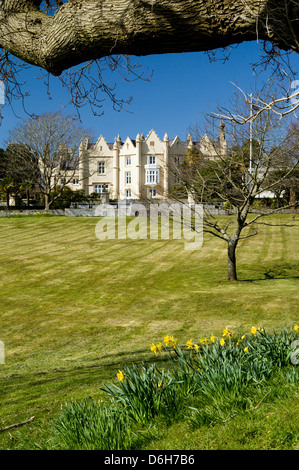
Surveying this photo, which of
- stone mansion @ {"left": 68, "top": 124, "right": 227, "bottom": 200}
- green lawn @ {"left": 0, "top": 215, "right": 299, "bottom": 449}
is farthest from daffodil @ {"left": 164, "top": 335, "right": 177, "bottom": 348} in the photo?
stone mansion @ {"left": 68, "top": 124, "right": 227, "bottom": 200}

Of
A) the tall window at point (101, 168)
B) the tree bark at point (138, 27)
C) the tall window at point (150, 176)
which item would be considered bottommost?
the tree bark at point (138, 27)

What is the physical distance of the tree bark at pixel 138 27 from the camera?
2.69 m

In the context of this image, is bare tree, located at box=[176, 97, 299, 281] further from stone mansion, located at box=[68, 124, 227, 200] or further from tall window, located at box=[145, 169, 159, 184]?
tall window, located at box=[145, 169, 159, 184]

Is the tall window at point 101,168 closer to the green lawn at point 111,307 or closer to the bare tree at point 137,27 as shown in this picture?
the green lawn at point 111,307

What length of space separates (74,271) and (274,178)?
9.82 m

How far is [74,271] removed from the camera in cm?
1838

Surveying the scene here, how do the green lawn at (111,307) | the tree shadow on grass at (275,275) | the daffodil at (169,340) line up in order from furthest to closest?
the tree shadow on grass at (275,275) → the green lawn at (111,307) → the daffodil at (169,340)

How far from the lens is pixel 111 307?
1263 cm

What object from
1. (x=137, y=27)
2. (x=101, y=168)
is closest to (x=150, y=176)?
(x=101, y=168)


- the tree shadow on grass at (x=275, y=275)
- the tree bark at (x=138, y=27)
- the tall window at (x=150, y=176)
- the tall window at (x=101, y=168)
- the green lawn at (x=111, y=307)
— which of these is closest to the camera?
the tree bark at (x=138, y=27)

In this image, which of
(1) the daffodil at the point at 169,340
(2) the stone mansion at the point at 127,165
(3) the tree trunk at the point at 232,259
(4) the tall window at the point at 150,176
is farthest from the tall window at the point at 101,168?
(1) the daffodil at the point at 169,340

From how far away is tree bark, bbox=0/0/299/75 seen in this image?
2691mm

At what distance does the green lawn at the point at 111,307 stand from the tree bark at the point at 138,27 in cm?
265
